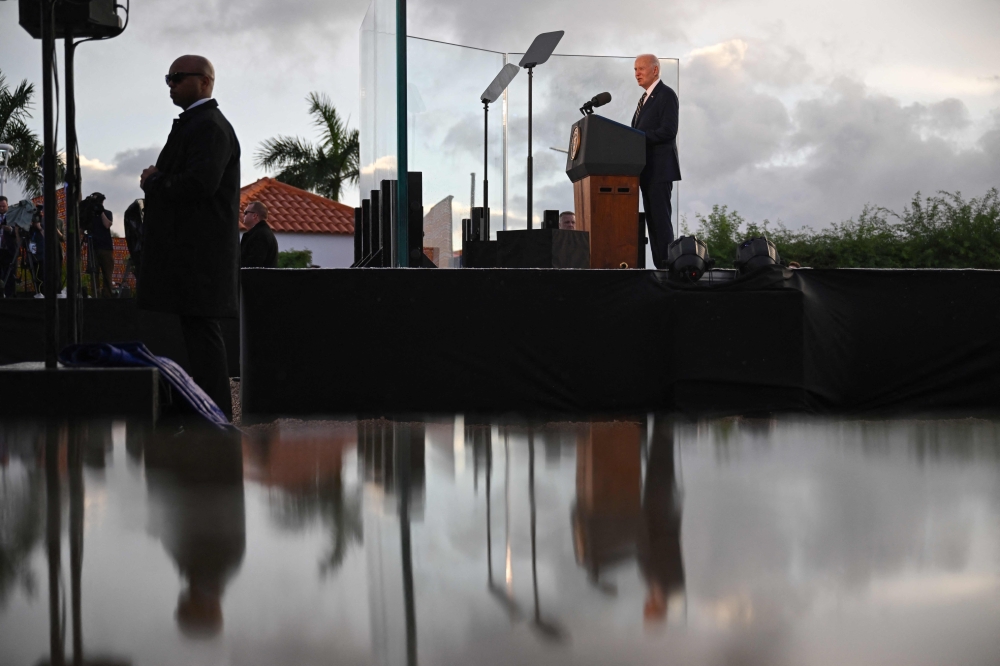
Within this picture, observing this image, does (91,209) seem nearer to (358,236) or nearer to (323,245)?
(358,236)

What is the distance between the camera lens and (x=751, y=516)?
58.3 inches

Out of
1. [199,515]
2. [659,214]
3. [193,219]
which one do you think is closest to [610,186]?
[659,214]

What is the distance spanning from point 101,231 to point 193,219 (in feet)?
16.5

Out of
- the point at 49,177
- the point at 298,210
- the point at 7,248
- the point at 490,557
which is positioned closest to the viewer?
the point at 490,557

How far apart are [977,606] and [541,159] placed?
689 centimetres

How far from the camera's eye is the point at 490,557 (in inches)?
47.0

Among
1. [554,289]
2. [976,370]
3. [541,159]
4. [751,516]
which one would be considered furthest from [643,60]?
[751,516]

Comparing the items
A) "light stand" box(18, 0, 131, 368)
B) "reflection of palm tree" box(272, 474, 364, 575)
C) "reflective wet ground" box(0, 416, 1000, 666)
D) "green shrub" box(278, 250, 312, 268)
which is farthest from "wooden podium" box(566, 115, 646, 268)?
"green shrub" box(278, 250, 312, 268)

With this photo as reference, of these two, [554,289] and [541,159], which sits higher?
[541,159]

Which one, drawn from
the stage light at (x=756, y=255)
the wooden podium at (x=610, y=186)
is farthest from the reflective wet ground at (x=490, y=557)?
the wooden podium at (x=610, y=186)

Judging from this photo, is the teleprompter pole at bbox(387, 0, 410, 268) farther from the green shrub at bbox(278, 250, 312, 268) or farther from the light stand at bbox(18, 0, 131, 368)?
the green shrub at bbox(278, 250, 312, 268)

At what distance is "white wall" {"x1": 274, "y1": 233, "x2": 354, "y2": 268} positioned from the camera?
Answer: 86.6ft

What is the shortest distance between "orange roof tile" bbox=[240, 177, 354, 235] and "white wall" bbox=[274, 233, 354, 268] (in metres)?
0.26

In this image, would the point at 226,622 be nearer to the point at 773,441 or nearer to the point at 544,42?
the point at 773,441
